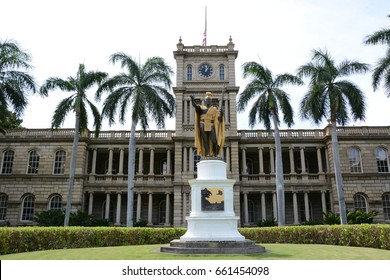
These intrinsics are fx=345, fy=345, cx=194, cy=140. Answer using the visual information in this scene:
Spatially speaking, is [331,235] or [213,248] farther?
[331,235]

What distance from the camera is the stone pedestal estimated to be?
10.4 meters

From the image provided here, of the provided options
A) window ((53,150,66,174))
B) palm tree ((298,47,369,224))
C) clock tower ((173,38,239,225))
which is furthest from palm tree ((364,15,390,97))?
window ((53,150,66,174))

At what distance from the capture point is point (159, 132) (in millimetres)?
33875

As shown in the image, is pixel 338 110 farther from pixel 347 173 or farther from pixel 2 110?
pixel 2 110

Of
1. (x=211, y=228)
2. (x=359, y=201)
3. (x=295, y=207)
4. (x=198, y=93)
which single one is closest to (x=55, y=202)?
(x=198, y=93)

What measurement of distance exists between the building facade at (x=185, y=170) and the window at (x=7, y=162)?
9cm

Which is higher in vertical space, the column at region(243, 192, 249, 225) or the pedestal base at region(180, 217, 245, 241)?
the column at region(243, 192, 249, 225)

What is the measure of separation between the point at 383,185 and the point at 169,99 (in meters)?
21.1

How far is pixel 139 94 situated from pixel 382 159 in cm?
2350

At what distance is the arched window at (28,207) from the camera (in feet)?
104

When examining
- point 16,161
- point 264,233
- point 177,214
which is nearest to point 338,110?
point 264,233

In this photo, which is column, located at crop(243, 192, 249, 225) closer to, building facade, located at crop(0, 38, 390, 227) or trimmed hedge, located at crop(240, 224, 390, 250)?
building facade, located at crop(0, 38, 390, 227)

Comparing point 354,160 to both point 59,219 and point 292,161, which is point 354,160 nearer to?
point 292,161

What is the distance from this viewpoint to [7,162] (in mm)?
32906
